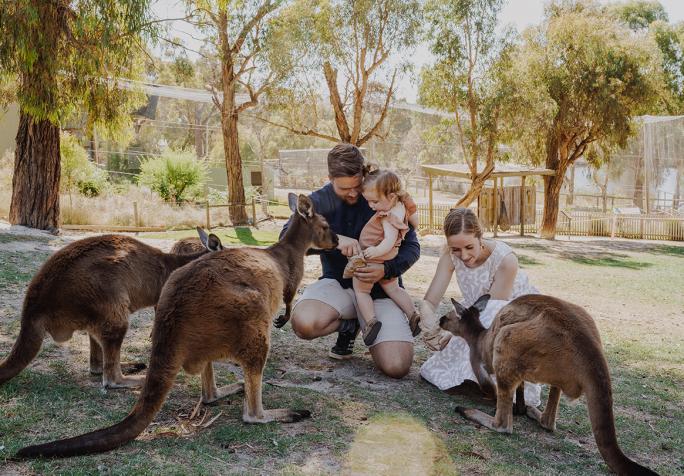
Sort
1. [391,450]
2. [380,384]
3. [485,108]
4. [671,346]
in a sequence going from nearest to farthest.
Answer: [391,450] → [380,384] → [671,346] → [485,108]

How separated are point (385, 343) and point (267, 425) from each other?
4.07 ft

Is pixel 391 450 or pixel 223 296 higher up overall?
pixel 223 296

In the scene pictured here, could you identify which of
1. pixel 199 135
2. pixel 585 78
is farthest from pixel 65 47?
pixel 199 135

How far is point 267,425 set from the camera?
290cm

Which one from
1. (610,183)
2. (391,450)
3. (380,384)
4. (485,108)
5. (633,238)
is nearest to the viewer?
(391,450)

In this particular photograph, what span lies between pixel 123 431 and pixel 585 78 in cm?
1639

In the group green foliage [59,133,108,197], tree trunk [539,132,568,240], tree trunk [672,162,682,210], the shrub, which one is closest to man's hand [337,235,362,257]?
green foliage [59,133,108,197]

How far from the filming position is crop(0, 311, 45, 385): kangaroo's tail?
2.96m

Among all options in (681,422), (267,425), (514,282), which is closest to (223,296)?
(267,425)

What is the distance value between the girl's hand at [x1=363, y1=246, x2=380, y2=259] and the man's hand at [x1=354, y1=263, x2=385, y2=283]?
0.23 ft

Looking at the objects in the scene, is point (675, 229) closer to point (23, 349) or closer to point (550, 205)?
point (550, 205)

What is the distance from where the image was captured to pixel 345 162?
4.07 meters

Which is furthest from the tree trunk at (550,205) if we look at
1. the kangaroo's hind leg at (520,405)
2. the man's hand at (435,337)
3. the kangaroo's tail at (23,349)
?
the kangaroo's tail at (23,349)

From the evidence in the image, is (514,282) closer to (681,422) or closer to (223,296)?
(681,422)
